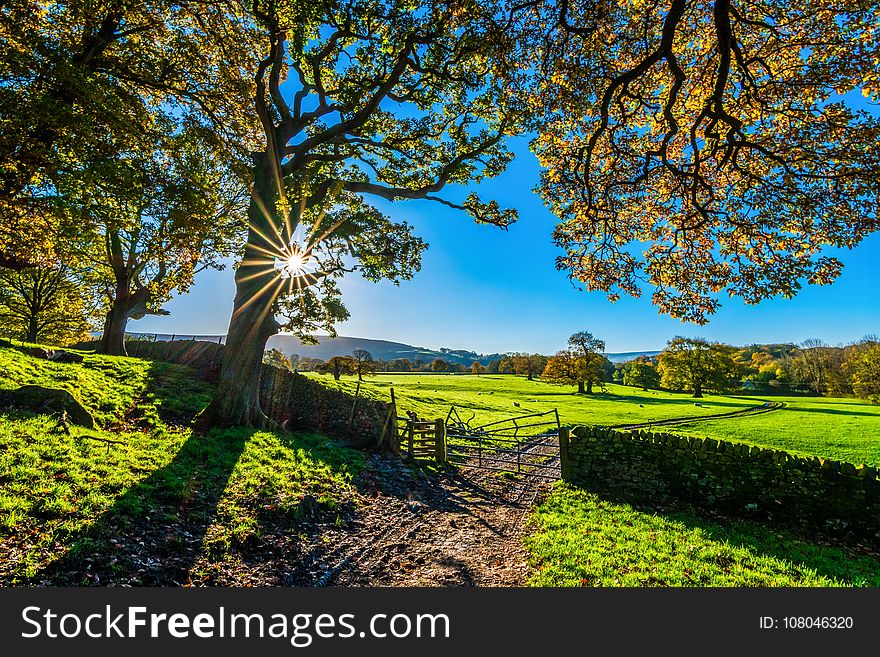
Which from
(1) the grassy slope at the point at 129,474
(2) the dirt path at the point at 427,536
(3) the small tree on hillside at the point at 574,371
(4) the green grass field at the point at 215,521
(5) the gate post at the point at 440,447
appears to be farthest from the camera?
(3) the small tree on hillside at the point at 574,371

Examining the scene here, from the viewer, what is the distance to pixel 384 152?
16141 millimetres

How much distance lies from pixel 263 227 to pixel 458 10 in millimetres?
9708

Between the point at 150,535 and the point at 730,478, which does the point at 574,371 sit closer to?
the point at 730,478

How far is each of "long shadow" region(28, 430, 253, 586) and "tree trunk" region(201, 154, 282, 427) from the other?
4497 millimetres

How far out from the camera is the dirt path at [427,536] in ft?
18.6

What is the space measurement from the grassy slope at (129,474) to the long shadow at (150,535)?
3cm

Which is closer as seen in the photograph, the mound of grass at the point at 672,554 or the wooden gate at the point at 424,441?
the mound of grass at the point at 672,554

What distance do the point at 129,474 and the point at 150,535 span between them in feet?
8.25

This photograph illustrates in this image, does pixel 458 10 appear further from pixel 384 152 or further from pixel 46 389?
pixel 46 389

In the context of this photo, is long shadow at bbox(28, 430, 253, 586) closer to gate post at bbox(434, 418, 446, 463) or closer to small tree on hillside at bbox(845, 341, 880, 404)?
gate post at bbox(434, 418, 446, 463)

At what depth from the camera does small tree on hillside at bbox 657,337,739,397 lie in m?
64.2

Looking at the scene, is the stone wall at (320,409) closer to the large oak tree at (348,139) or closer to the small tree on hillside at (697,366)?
the large oak tree at (348,139)

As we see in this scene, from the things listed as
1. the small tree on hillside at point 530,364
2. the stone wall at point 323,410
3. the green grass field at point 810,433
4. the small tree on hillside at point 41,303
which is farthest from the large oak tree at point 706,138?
the small tree on hillside at point 530,364

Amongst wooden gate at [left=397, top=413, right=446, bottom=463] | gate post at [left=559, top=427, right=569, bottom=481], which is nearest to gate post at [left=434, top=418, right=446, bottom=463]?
wooden gate at [left=397, top=413, right=446, bottom=463]
